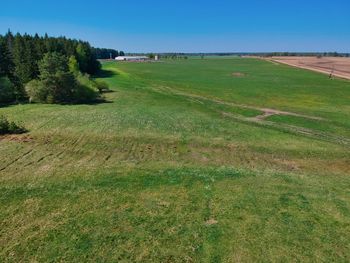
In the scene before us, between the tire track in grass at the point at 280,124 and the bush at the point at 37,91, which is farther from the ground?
the bush at the point at 37,91

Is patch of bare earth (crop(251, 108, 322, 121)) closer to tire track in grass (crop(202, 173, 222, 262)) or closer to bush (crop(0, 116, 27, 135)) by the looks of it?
tire track in grass (crop(202, 173, 222, 262))

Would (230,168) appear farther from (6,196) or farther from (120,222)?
(6,196)

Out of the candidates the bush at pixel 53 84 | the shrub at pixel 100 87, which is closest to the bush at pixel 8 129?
the bush at pixel 53 84

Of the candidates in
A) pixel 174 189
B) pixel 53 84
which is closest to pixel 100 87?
pixel 53 84

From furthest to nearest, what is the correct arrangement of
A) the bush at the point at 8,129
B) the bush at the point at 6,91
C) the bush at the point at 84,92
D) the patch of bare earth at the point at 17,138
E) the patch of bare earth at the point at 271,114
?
the bush at the point at 84,92 < the bush at the point at 6,91 < the patch of bare earth at the point at 271,114 < the bush at the point at 8,129 < the patch of bare earth at the point at 17,138

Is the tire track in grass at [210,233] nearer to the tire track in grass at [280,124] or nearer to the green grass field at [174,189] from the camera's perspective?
the green grass field at [174,189]

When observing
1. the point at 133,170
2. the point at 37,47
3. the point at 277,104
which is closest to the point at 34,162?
the point at 133,170

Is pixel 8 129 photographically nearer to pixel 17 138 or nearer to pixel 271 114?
pixel 17 138

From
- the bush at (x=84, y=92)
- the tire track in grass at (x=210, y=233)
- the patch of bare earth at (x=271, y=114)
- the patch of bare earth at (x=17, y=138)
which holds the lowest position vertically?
the patch of bare earth at (x=271, y=114)

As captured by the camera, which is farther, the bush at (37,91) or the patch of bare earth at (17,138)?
the bush at (37,91)

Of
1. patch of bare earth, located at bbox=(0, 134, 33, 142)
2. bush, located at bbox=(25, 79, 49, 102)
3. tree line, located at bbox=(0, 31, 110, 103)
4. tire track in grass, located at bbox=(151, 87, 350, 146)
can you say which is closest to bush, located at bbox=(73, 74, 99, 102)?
tree line, located at bbox=(0, 31, 110, 103)
